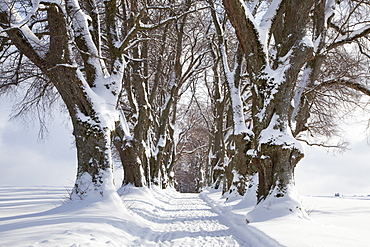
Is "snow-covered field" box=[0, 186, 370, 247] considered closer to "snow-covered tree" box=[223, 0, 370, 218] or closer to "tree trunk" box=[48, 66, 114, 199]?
"tree trunk" box=[48, 66, 114, 199]

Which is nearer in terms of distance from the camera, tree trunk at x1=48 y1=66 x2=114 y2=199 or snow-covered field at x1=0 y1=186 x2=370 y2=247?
snow-covered field at x1=0 y1=186 x2=370 y2=247

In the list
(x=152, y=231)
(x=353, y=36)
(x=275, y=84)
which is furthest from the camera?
(x=353, y=36)


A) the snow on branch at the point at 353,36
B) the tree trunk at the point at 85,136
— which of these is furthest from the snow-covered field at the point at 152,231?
the snow on branch at the point at 353,36

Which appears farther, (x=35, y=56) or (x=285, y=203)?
(x=35, y=56)

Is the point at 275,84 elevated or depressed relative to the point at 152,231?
elevated

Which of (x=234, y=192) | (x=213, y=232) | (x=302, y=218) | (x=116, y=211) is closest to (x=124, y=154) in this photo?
(x=234, y=192)

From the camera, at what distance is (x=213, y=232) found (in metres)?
5.52

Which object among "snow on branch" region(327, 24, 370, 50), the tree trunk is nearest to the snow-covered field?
the tree trunk

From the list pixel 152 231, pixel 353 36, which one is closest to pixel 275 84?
pixel 353 36

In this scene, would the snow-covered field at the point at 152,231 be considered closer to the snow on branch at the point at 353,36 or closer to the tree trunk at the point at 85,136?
the tree trunk at the point at 85,136

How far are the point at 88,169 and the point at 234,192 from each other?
19.8 ft

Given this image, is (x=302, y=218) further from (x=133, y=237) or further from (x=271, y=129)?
(x=133, y=237)

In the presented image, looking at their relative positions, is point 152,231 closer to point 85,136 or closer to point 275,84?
point 85,136

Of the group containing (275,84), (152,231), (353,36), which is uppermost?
(353,36)
